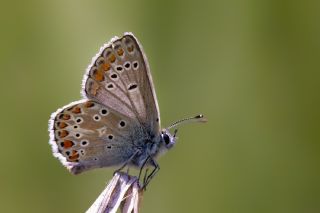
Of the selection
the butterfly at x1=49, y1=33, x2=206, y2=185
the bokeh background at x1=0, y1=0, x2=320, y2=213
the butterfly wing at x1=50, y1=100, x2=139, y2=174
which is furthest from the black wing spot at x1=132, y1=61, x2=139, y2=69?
the bokeh background at x1=0, y1=0, x2=320, y2=213

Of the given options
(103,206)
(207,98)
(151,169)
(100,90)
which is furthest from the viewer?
(207,98)

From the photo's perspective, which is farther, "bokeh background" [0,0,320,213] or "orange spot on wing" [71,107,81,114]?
"bokeh background" [0,0,320,213]

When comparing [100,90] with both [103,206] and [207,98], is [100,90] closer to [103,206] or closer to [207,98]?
[103,206]

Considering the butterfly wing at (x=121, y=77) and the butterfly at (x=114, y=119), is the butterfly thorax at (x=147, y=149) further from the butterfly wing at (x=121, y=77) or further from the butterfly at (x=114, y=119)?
the butterfly wing at (x=121, y=77)

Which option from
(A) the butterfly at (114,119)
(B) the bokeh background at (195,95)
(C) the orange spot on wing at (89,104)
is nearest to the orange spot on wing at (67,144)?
(A) the butterfly at (114,119)

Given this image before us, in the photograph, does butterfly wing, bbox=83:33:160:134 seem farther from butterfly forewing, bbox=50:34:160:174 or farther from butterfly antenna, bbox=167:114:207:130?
butterfly antenna, bbox=167:114:207:130

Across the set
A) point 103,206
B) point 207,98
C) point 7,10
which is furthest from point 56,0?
point 103,206
